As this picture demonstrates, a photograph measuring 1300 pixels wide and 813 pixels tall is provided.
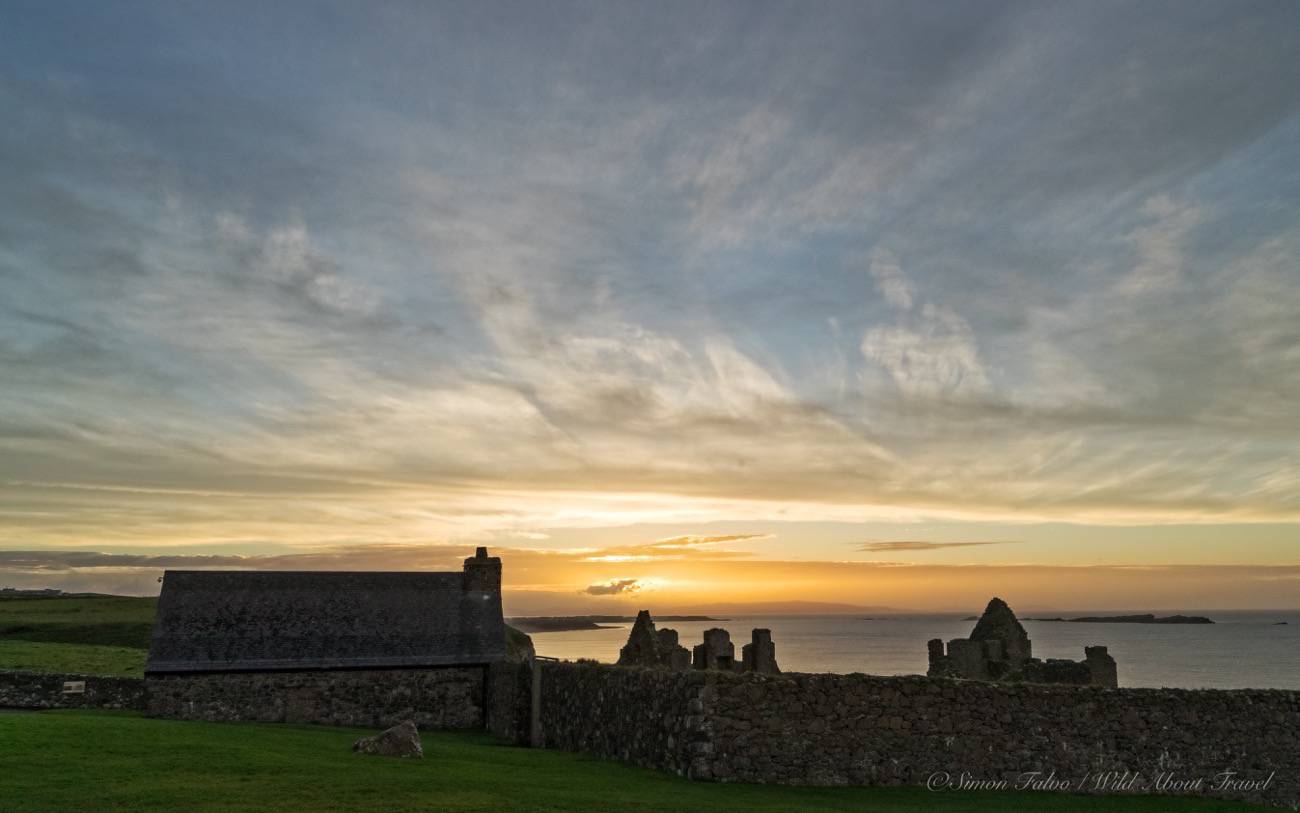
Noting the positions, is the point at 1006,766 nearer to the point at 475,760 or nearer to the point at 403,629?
the point at 475,760

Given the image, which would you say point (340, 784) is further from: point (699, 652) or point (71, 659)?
point (71, 659)

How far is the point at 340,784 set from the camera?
14.0m

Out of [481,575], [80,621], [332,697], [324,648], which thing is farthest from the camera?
[80,621]

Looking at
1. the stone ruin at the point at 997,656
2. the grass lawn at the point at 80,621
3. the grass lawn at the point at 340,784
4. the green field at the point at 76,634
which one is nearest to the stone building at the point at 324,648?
the grass lawn at the point at 340,784

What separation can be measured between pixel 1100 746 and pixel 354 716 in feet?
72.8

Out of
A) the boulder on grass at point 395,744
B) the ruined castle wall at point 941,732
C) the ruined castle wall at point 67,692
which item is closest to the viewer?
the ruined castle wall at point 941,732

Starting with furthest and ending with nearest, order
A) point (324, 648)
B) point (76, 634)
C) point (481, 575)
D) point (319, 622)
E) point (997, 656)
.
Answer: point (76, 634) → point (481, 575) → point (319, 622) → point (324, 648) → point (997, 656)

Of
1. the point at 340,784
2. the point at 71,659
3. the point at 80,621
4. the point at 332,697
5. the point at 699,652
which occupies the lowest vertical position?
the point at 340,784

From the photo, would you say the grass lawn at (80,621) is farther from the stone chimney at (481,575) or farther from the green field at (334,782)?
the green field at (334,782)

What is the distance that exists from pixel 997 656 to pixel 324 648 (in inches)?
861

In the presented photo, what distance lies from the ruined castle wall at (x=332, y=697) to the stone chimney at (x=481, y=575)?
3514 mm

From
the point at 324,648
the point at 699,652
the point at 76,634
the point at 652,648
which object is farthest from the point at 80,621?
the point at 699,652

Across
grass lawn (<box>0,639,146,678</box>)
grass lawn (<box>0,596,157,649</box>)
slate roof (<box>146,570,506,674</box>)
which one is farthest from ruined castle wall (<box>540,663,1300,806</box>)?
grass lawn (<box>0,596,157,649</box>)

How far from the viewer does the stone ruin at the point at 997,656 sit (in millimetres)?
25641
